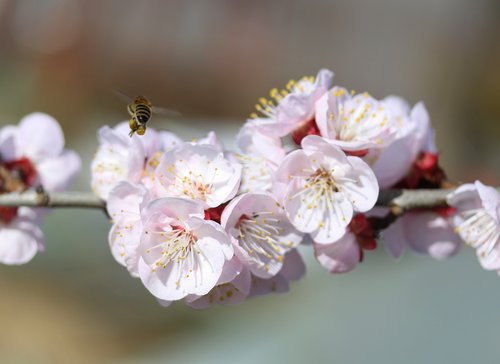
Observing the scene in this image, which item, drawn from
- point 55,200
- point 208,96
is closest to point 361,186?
point 55,200

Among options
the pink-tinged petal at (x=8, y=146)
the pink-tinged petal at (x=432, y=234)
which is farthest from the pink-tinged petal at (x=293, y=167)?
the pink-tinged petal at (x=8, y=146)

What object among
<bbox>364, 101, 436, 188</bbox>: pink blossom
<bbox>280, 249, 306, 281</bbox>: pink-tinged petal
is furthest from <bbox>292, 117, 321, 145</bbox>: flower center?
<bbox>280, 249, 306, 281</bbox>: pink-tinged petal

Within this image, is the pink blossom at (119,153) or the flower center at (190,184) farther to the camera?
the pink blossom at (119,153)

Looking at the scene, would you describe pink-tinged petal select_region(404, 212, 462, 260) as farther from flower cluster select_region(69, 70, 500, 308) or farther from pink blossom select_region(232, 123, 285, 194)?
pink blossom select_region(232, 123, 285, 194)

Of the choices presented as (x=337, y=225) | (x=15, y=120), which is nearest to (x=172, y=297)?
(x=337, y=225)

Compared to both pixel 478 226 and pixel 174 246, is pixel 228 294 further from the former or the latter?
pixel 478 226

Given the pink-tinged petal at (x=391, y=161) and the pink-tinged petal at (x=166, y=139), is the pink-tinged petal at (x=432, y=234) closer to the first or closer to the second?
the pink-tinged petal at (x=391, y=161)
